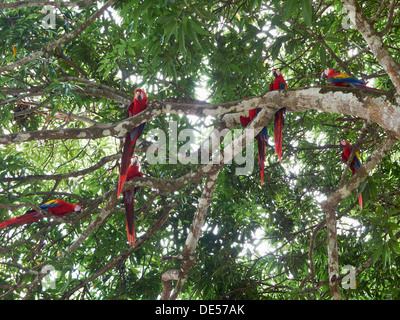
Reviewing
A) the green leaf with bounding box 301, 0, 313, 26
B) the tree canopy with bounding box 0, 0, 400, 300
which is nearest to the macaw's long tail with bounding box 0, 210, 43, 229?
the tree canopy with bounding box 0, 0, 400, 300

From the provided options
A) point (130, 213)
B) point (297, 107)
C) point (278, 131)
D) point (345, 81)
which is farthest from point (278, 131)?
point (130, 213)

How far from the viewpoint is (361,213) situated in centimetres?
302

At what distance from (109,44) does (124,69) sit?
0.47 metres

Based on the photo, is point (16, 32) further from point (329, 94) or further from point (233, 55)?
point (329, 94)

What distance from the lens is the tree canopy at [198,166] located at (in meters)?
2.68

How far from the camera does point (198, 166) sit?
336 cm

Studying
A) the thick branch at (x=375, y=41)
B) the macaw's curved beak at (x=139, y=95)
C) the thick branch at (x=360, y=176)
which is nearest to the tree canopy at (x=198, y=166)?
the thick branch at (x=360, y=176)

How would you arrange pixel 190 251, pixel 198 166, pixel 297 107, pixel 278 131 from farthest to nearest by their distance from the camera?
1. pixel 198 166
2. pixel 190 251
3. pixel 278 131
4. pixel 297 107

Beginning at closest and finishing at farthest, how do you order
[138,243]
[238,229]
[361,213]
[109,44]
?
[361,213] → [138,243] → [238,229] → [109,44]

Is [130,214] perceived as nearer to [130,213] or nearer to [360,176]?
[130,213]

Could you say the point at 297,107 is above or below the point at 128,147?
above

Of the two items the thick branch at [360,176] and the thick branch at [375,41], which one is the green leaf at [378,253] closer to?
the thick branch at [360,176]

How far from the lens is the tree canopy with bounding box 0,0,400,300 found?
8.79 feet
